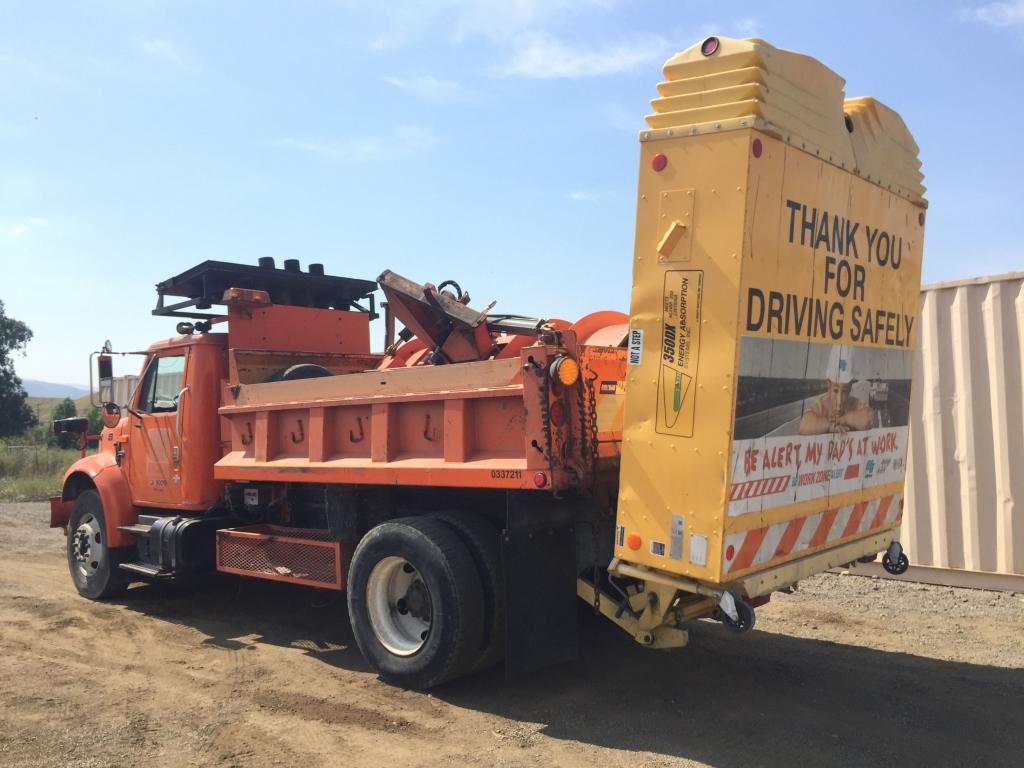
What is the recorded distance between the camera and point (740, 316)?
13.4 ft

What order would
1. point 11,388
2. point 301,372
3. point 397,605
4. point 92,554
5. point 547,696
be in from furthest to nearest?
point 11,388 < point 92,554 < point 301,372 < point 397,605 < point 547,696

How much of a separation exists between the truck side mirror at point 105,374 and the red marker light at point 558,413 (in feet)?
18.1

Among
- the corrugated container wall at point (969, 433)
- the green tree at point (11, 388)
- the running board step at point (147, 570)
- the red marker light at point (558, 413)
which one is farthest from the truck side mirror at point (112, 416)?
the green tree at point (11, 388)

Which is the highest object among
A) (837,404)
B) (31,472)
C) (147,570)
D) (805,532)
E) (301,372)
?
(301,372)

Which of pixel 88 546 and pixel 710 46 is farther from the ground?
pixel 710 46

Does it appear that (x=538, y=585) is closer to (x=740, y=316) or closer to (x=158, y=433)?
(x=740, y=316)

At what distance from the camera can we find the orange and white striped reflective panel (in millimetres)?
4219

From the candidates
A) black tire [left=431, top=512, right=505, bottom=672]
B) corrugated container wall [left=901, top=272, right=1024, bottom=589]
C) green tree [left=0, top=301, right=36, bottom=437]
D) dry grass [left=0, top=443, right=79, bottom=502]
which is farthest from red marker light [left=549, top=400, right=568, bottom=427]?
green tree [left=0, top=301, right=36, bottom=437]

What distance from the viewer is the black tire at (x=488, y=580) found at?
520cm

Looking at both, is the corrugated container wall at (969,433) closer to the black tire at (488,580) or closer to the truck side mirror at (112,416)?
the black tire at (488,580)

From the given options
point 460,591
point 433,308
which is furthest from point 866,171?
point 460,591

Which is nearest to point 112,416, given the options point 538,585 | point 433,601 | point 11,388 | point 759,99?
point 433,601

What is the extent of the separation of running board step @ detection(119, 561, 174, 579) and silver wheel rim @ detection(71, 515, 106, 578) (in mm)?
404

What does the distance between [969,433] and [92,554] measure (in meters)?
8.40
